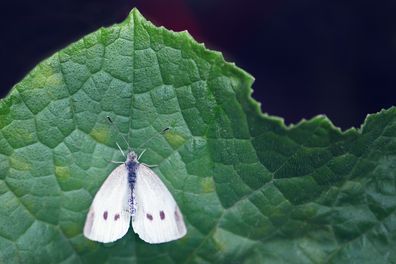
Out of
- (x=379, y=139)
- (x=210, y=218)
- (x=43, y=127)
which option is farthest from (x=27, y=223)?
(x=379, y=139)

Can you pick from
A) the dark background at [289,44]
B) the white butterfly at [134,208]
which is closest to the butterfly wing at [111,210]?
the white butterfly at [134,208]

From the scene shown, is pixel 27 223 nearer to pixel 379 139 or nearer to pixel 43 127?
pixel 43 127

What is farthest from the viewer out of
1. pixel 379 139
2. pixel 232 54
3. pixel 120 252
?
pixel 232 54

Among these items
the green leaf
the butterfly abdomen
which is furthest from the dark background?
the green leaf

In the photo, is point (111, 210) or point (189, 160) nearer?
point (189, 160)

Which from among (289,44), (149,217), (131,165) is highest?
(289,44)

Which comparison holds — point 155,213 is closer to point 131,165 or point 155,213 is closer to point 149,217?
point 149,217

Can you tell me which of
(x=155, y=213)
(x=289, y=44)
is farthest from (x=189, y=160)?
(x=289, y=44)
